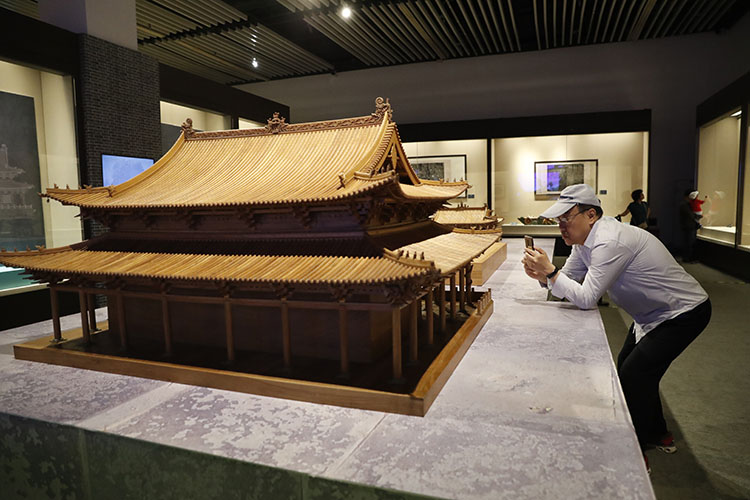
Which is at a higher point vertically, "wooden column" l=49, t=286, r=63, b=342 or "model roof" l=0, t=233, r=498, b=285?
"model roof" l=0, t=233, r=498, b=285

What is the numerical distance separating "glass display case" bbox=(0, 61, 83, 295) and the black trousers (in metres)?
8.14

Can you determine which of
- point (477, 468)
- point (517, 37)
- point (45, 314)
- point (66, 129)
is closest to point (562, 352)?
point (477, 468)

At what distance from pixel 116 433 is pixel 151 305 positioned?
2.32m

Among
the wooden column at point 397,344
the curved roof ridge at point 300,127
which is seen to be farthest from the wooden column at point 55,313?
the wooden column at point 397,344

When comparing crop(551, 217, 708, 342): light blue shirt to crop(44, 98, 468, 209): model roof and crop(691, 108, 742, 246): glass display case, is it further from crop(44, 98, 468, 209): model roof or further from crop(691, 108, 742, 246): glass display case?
crop(691, 108, 742, 246): glass display case

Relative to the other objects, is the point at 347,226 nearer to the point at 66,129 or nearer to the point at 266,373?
the point at 266,373

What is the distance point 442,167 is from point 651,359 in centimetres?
1430

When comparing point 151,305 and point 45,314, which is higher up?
point 151,305

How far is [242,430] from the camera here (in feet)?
13.4

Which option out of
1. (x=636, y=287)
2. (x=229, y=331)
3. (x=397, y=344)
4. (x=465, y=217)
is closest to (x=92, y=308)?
(x=229, y=331)

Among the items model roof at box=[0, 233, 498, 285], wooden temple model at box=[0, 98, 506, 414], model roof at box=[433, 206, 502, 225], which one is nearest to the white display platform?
wooden temple model at box=[0, 98, 506, 414]

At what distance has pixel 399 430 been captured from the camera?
4.02 meters

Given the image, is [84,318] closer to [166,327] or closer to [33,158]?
[166,327]

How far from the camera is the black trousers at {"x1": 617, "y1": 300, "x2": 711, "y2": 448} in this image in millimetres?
3873
